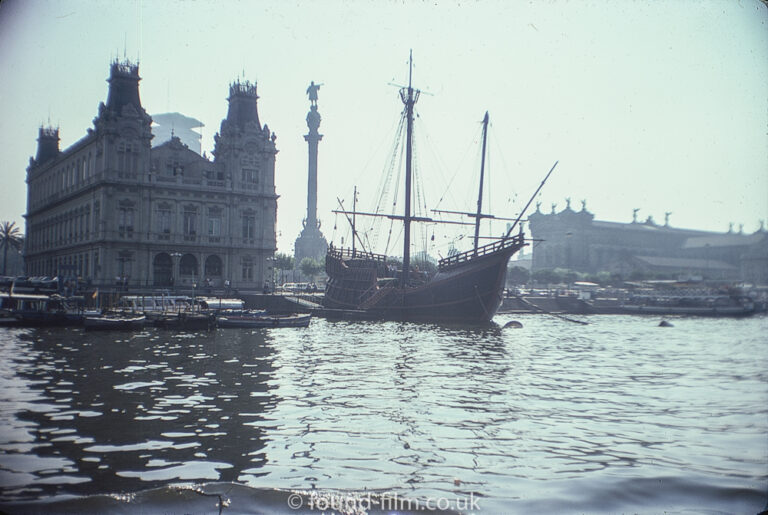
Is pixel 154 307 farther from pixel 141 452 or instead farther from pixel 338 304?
pixel 141 452

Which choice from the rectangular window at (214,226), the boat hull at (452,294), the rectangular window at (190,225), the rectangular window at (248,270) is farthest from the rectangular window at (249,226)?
the boat hull at (452,294)

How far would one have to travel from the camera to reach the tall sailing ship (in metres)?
46.9

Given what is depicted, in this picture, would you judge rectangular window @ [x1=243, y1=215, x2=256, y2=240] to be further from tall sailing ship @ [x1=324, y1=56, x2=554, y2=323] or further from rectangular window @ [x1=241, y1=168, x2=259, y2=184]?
tall sailing ship @ [x1=324, y1=56, x2=554, y2=323]

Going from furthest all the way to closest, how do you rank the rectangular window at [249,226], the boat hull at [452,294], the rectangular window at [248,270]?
the rectangular window at [249,226] → the rectangular window at [248,270] → the boat hull at [452,294]

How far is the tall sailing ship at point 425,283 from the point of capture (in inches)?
1847

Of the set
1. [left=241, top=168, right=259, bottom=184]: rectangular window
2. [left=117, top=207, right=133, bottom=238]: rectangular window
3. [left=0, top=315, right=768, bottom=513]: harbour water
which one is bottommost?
[left=0, top=315, right=768, bottom=513]: harbour water

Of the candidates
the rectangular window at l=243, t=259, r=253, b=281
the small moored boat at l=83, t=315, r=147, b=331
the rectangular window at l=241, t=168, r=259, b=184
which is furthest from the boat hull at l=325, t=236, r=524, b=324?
the rectangular window at l=241, t=168, r=259, b=184

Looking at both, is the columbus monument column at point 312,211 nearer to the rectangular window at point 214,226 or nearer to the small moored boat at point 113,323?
the rectangular window at point 214,226

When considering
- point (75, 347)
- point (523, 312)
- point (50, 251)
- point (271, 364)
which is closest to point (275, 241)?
point (50, 251)

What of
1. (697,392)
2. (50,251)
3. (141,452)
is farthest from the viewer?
(50,251)

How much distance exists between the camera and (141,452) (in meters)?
10.5

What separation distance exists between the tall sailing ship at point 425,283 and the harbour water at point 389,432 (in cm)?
2339

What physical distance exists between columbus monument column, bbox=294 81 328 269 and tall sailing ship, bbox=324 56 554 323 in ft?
209

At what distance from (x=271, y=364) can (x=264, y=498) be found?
47.1 feet
